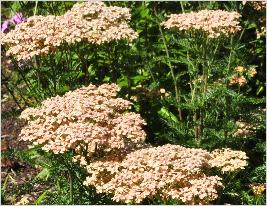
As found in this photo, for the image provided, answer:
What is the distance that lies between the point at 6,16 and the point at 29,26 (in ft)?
15.4

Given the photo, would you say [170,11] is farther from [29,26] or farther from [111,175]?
[111,175]

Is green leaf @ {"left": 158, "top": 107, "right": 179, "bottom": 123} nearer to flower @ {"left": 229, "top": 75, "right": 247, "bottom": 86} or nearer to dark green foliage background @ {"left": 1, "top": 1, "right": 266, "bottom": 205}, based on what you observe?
dark green foliage background @ {"left": 1, "top": 1, "right": 266, "bottom": 205}

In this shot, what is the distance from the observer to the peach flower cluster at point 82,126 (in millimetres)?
3326

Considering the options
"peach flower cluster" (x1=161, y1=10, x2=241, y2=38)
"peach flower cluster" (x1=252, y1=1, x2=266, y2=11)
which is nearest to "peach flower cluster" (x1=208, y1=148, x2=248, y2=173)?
"peach flower cluster" (x1=161, y1=10, x2=241, y2=38)

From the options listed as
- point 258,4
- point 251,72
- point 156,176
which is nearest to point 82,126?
point 156,176

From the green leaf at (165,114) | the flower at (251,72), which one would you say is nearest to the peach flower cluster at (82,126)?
the green leaf at (165,114)

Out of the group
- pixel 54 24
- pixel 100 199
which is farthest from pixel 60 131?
pixel 54 24

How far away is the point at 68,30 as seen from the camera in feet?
13.5

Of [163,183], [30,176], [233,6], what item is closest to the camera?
[163,183]

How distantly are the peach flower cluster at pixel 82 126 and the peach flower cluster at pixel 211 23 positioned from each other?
39.1 inches

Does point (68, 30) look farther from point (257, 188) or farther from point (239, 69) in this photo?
point (257, 188)

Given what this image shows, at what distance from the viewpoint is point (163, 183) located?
Answer: 3121 millimetres

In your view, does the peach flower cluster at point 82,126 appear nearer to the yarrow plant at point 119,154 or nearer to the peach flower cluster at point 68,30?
the yarrow plant at point 119,154

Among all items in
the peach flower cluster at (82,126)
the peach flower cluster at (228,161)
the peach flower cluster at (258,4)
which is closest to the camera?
the peach flower cluster at (82,126)
